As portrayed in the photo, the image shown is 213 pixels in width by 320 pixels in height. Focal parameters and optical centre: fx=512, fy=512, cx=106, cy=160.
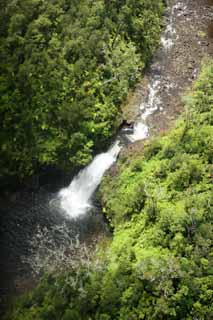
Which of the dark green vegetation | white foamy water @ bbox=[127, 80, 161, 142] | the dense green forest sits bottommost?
the dense green forest

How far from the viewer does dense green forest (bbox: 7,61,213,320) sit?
2580 cm

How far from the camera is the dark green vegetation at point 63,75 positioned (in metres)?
33.5

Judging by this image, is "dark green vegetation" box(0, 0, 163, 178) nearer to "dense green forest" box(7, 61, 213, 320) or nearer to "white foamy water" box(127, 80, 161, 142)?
"white foamy water" box(127, 80, 161, 142)

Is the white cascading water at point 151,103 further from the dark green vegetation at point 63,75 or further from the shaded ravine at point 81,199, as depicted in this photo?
the dark green vegetation at point 63,75

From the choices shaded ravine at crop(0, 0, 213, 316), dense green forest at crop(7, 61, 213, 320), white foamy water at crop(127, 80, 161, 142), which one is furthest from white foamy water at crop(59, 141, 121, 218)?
white foamy water at crop(127, 80, 161, 142)

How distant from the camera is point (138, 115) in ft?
127

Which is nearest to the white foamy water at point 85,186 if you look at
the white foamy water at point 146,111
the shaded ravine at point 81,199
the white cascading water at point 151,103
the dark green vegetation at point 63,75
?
the shaded ravine at point 81,199

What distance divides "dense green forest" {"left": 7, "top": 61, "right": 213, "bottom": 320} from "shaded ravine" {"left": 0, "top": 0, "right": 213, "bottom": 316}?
5.54 ft

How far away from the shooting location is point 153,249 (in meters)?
28.3

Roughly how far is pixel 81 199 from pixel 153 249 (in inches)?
318

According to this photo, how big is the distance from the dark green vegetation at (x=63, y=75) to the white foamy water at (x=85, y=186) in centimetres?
103

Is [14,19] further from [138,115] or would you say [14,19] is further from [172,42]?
[172,42]

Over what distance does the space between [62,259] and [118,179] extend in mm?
6638

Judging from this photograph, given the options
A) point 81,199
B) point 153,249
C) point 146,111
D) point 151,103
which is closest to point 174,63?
point 151,103
